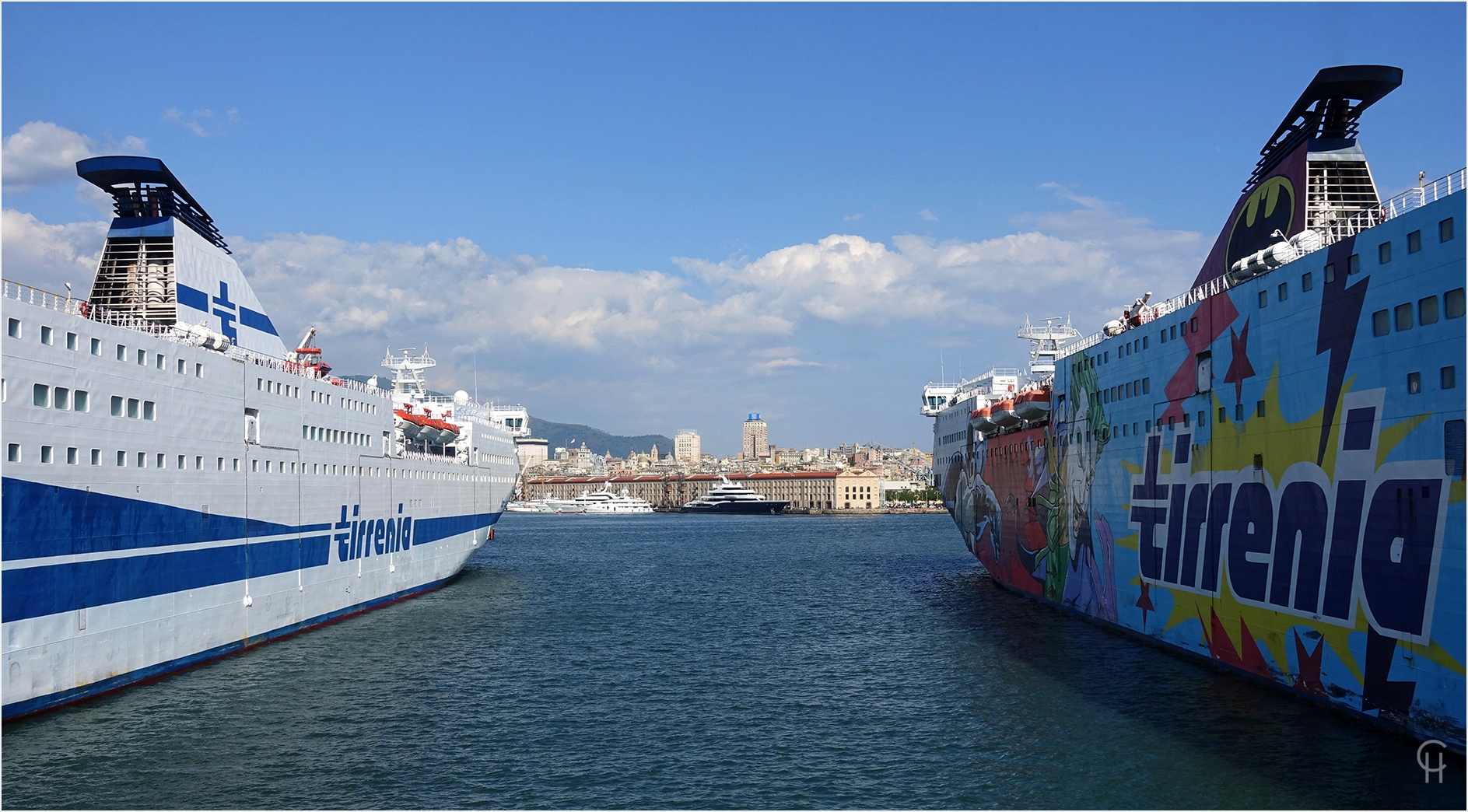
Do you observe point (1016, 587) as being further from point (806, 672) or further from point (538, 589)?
point (538, 589)

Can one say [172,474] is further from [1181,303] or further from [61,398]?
[1181,303]

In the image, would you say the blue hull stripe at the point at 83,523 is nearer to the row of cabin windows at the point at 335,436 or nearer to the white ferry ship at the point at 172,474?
the white ferry ship at the point at 172,474

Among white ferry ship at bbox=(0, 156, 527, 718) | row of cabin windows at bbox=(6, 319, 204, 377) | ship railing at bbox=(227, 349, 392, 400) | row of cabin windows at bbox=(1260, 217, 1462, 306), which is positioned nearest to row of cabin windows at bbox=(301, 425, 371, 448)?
white ferry ship at bbox=(0, 156, 527, 718)

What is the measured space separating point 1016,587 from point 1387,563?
2638cm

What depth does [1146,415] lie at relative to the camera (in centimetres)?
2917

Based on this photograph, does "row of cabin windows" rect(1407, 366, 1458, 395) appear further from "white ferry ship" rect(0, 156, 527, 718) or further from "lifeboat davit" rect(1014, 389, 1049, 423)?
"white ferry ship" rect(0, 156, 527, 718)

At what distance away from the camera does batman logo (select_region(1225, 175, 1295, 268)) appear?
1059 inches

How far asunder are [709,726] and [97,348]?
17379 mm

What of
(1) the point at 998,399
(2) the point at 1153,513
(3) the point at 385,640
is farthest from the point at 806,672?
(1) the point at 998,399

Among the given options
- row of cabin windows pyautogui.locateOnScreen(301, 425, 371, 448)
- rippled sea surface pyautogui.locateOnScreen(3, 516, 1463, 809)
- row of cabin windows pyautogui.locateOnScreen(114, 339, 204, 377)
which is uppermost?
row of cabin windows pyautogui.locateOnScreen(114, 339, 204, 377)

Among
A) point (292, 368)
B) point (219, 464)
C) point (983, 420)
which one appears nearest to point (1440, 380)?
point (983, 420)

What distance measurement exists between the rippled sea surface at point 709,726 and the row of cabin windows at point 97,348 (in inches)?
327

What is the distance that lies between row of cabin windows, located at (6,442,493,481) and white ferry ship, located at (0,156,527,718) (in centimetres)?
5

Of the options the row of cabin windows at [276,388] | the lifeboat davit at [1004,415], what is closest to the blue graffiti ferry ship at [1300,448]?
the lifeboat davit at [1004,415]
